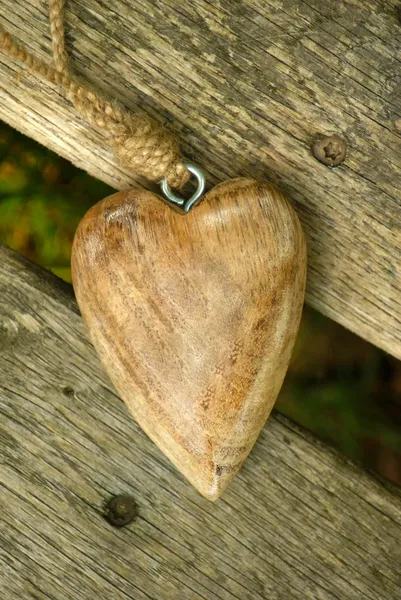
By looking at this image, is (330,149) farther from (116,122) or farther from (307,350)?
(307,350)

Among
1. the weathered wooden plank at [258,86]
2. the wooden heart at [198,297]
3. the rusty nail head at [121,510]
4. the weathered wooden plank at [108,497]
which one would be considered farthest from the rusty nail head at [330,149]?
the rusty nail head at [121,510]

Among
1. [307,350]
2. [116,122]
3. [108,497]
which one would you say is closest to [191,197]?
[116,122]

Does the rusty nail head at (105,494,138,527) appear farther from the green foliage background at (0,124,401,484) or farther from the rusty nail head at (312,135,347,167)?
the rusty nail head at (312,135,347,167)

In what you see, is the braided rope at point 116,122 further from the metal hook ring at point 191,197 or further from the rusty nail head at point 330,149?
the rusty nail head at point 330,149

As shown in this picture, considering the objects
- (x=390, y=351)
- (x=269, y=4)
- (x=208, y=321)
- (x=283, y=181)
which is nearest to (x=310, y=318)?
(x=390, y=351)

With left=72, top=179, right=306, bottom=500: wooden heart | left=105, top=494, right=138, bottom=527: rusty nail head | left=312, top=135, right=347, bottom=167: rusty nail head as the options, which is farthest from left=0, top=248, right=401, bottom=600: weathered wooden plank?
left=312, top=135, right=347, bottom=167: rusty nail head

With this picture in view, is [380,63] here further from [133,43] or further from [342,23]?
[133,43]
